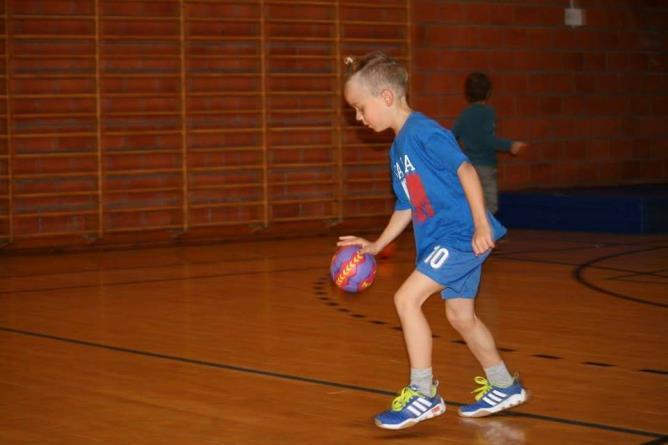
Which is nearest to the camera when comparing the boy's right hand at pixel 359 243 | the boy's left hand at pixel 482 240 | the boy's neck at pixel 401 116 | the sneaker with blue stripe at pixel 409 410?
the boy's left hand at pixel 482 240

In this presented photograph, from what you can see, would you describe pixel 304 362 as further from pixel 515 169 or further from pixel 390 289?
pixel 515 169

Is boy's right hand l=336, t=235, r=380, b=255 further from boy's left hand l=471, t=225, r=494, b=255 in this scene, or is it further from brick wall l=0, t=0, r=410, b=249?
brick wall l=0, t=0, r=410, b=249

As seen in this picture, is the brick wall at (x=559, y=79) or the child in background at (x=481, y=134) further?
the brick wall at (x=559, y=79)

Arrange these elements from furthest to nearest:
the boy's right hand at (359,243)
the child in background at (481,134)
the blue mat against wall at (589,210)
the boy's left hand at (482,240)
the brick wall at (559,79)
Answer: the brick wall at (559,79)
the blue mat against wall at (589,210)
the child in background at (481,134)
the boy's right hand at (359,243)
the boy's left hand at (482,240)

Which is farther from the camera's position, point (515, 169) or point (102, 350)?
point (515, 169)

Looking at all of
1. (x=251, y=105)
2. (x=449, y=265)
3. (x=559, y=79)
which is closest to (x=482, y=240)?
(x=449, y=265)

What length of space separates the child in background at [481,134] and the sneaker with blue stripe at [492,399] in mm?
4981

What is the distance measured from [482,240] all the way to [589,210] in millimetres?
7902

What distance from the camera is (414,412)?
13.0 feet

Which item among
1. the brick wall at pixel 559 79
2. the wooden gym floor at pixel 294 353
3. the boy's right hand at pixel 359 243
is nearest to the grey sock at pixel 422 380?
the wooden gym floor at pixel 294 353

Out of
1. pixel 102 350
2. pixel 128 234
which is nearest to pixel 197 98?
pixel 128 234

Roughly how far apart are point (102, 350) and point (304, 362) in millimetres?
974

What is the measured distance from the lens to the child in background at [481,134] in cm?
915

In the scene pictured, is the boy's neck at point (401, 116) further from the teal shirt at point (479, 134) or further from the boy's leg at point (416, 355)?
the teal shirt at point (479, 134)
